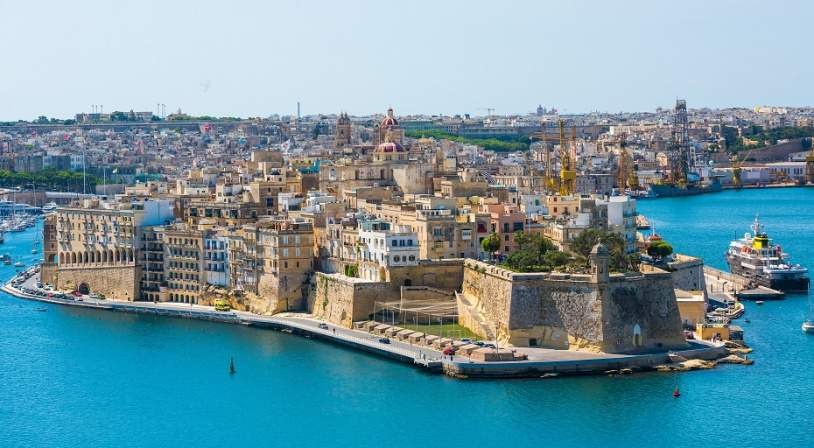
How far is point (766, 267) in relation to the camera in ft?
127

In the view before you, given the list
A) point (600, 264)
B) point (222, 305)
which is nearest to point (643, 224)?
point (222, 305)

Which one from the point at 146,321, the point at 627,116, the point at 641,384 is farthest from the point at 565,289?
the point at 627,116

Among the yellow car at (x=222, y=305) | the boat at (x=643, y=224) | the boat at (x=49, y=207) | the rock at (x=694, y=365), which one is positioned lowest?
the boat at (x=49, y=207)

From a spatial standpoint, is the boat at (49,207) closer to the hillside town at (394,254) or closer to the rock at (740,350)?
the hillside town at (394,254)

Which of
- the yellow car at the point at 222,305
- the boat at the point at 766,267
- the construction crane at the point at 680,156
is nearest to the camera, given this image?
the yellow car at the point at 222,305

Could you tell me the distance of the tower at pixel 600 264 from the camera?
2878 cm

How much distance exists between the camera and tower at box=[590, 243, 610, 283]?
28.8 m

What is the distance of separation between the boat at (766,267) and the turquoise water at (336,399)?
176 inches

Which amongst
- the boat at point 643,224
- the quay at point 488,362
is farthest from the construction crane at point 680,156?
the quay at point 488,362

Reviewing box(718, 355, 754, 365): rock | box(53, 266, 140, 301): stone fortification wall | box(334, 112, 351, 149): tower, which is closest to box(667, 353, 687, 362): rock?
box(718, 355, 754, 365): rock

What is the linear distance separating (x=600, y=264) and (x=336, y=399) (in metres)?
5.92

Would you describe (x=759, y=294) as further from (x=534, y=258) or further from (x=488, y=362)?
(x=488, y=362)

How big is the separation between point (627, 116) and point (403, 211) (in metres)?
144

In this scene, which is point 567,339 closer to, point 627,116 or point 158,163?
point 158,163
